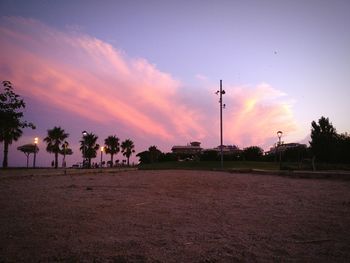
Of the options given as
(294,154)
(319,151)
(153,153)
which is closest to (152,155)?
(153,153)

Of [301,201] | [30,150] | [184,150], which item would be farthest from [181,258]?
[184,150]

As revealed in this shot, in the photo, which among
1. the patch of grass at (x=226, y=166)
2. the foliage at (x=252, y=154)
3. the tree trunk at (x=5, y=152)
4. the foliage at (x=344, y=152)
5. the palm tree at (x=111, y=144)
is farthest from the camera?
the palm tree at (x=111, y=144)

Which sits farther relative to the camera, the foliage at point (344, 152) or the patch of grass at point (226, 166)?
the foliage at point (344, 152)

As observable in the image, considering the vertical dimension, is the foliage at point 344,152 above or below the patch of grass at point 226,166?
above

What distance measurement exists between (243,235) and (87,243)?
9.08 ft

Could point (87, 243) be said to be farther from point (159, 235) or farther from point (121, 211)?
point (121, 211)

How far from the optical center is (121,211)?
7.46m

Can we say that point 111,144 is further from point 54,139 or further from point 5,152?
point 5,152

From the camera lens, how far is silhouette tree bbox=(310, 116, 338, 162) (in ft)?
176

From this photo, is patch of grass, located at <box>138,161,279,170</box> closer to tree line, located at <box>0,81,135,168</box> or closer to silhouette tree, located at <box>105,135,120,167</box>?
tree line, located at <box>0,81,135,168</box>

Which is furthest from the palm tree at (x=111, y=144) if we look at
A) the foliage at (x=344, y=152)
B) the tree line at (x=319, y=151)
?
the foliage at (x=344, y=152)

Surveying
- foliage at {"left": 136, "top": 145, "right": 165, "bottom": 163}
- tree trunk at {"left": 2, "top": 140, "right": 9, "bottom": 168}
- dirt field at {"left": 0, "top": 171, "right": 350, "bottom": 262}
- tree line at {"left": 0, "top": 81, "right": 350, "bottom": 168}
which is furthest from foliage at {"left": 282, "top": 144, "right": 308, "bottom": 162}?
tree trunk at {"left": 2, "top": 140, "right": 9, "bottom": 168}

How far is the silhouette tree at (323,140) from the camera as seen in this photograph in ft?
176

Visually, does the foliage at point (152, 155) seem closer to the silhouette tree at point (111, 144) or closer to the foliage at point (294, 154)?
the silhouette tree at point (111, 144)
